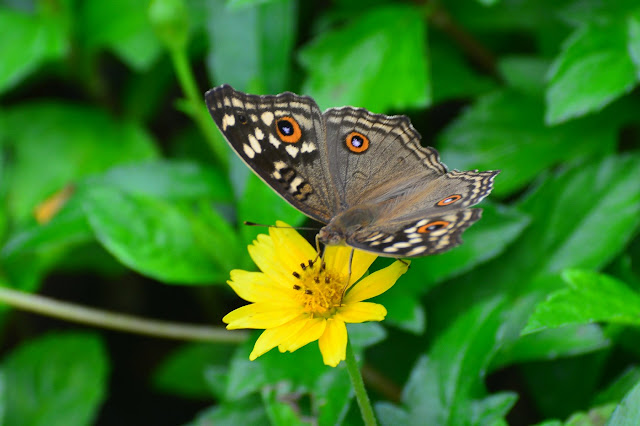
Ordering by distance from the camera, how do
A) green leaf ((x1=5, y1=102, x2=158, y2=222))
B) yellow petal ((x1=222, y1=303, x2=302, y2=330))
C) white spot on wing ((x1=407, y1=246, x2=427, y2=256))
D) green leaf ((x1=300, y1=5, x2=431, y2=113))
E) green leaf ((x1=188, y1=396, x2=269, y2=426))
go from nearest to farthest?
1. white spot on wing ((x1=407, y1=246, x2=427, y2=256))
2. yellow petal ((x1=222, y1=303, x2=302, y2=330))
3. green leaf ((x1=188, y1=396, x2=269, y2=426))
4. green leaf ((x1=300, y1=5, x2=431, y2=113))
5. green leaf ((x1=5, y1=102, x2=158, y2=222))

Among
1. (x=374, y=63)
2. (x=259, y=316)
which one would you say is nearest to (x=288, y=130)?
(x=259, y=316)

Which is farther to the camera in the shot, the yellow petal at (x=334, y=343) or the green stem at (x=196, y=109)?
the green stem at (x=196, y=109)

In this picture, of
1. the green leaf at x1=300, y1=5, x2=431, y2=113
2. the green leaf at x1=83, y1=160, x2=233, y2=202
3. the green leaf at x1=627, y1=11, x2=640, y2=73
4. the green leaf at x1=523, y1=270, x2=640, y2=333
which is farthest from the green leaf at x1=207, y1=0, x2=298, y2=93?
the green leaf at x1=523, y1=270, x2=640, y2=333

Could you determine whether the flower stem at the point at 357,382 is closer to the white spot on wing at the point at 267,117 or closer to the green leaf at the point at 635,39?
the white spot on wing at the point at 267,117

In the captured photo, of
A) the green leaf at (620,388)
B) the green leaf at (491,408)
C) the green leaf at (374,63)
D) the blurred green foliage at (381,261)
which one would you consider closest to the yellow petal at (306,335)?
the blurred green foliage at (381,261)

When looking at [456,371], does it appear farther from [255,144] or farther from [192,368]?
[192,368]

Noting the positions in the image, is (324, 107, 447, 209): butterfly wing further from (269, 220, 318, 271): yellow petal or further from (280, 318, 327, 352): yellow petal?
(280, 318, 327, 352): yellow petal

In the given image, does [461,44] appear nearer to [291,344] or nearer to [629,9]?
[629,9]
